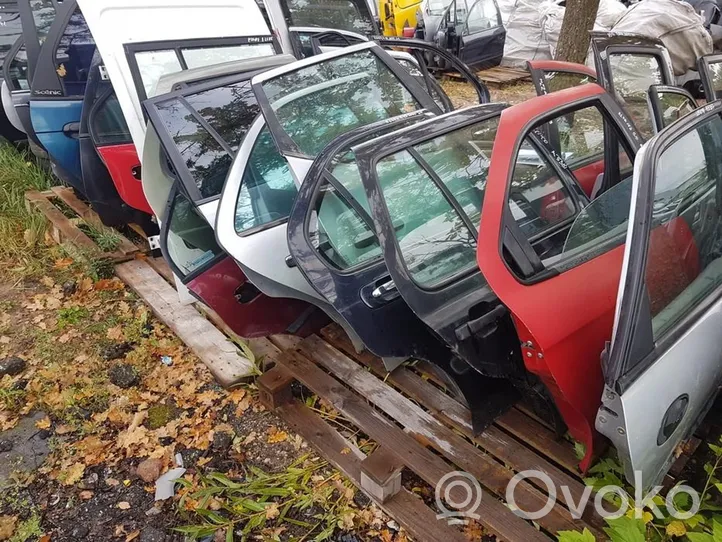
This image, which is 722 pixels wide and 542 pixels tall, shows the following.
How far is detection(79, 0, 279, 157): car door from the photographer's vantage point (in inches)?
147

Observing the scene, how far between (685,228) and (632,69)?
206 cm

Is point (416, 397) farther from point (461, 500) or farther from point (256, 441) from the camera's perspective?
point (256, 441)

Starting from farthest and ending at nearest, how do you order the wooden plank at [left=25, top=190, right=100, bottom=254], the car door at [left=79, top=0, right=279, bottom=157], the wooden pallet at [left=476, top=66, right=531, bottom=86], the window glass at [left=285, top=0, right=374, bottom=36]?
the wooden pallet at [left=476, top=66, right=531, bottom=86] < the window glass at [left=285, top=0, right=374, bottom=36] < the wooden plank at [left=25, top=190, right=100, bottom=254] < the car door at [left=79, top=0, right=279, bottom=157]

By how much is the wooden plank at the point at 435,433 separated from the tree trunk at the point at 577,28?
14.2 ft

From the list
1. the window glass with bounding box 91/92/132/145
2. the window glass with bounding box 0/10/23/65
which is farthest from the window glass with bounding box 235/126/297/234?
the window glass with bounding box 0/10/23/65

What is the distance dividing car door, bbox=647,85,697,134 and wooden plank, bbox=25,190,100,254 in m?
4.44

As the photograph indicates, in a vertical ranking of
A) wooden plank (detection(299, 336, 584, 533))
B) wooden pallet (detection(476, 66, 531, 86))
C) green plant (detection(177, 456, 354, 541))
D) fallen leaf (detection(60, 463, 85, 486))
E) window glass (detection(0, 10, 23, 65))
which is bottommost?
wooden pallet (detection(476, 66, 531, 86))

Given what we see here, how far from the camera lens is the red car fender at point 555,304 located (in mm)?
1932

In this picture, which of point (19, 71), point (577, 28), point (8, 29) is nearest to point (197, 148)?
point (19, 71)

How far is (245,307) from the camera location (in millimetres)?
3217

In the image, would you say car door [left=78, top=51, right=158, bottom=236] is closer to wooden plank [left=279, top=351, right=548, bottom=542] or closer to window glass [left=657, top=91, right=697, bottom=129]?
wooden plank [left=279, top=351, right=548, bottom=542]

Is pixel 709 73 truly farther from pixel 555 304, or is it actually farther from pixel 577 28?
pixel 555 304

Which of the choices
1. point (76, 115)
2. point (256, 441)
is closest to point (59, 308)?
point (76, 115)

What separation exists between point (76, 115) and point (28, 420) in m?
2.55
